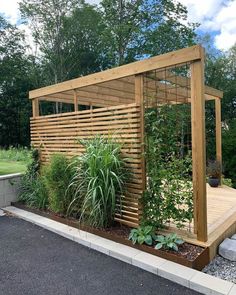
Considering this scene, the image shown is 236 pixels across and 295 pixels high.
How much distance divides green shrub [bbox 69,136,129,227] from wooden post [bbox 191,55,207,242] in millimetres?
992

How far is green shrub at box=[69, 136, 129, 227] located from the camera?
381 cm

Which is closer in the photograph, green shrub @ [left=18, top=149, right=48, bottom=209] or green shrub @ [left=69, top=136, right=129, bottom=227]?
green shrub @ [left=69, top=136, right=129, bottom=227]

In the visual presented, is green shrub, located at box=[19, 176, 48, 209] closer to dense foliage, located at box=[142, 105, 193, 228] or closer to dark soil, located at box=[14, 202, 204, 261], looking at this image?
dark soil, located at box=[14, 202, 204, 261]

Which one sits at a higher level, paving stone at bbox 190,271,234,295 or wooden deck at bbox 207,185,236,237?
wooden deck at bbox 207,185,236,237

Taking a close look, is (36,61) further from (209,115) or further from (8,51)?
(209,115)

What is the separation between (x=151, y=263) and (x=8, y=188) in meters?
3.59

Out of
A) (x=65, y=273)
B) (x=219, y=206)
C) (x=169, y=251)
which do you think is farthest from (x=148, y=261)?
(x=219, y=206)

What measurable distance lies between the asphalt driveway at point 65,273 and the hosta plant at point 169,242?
0.41 metres

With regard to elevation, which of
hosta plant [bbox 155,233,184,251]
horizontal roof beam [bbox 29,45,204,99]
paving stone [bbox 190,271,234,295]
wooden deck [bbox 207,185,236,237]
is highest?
horizontal roof beam [bbox 29,45,204,99]

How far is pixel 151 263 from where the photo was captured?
3.10 m

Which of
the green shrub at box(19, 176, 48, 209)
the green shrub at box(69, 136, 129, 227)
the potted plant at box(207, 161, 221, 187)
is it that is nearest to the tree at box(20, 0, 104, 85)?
the green shrub at box(19, 176, 48, 209)

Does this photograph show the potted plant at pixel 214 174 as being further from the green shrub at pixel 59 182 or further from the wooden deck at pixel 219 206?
the green shrub at pixel 59 182

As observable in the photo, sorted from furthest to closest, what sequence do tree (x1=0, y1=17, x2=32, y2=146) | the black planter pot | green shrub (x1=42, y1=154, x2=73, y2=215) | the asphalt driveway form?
tree (x1=0, y1=17, x2=32, y2=146) < the black planter pot < green shrub (x1=42, y1=154, x2=73, y2=215) < the asphalt driveway

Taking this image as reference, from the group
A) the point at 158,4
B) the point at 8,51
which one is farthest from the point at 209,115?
the point at 8,51
